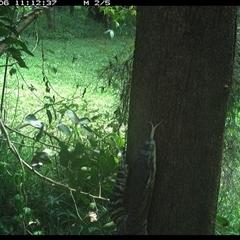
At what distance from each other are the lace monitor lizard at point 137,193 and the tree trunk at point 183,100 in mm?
34

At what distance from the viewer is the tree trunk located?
1.74 meters

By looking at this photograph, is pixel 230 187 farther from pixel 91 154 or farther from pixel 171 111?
pixel 171 111

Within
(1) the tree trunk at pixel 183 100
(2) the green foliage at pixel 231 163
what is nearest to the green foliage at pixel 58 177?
(1) the tree trunk at pixel 183 100

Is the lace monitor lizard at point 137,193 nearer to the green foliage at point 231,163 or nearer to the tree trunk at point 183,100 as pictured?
the tree trunk at point 183,100

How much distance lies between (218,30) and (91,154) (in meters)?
1.02

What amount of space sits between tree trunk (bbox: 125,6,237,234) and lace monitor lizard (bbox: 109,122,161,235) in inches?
1.3

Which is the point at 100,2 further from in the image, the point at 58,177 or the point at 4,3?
the point at 58,177

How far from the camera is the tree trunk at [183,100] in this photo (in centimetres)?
174

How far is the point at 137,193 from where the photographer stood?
1831 mm

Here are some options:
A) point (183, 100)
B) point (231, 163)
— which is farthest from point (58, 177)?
point (183, 100)

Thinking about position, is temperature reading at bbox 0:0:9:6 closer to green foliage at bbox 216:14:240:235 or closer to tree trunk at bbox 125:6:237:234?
tree trunk at bbox 125:6:237:234

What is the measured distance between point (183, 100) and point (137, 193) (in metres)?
0.42
